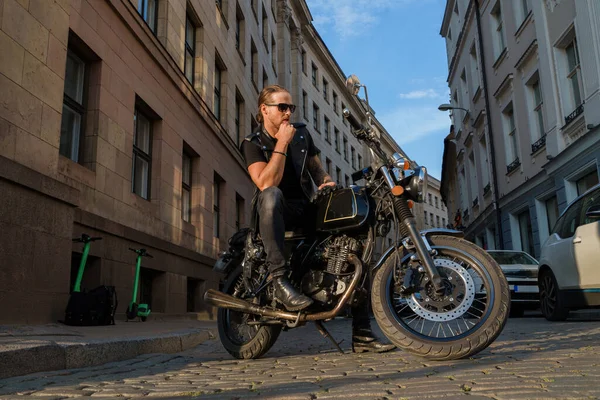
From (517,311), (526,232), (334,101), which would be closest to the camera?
(517,311)

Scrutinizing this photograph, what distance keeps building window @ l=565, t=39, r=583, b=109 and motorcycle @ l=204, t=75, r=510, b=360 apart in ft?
38.4

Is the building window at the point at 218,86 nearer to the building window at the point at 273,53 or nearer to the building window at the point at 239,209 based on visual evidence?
the building window at the point at 239,209

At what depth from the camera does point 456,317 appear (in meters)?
3.34

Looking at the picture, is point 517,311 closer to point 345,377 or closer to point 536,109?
point 536,109

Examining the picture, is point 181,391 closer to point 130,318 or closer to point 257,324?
point 257,324

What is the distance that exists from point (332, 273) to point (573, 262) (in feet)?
16.5

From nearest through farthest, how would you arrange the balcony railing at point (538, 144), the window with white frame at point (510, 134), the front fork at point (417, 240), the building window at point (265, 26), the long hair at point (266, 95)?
the front fork at point (417, 240) < the long hair at point (266, 95) < the balcony railing at point (538, 144) < the window with white frame at point (510, 134) < the building window at point (265, 26)

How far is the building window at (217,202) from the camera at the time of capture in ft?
52.2

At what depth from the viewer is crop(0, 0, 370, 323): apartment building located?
20.4 feet

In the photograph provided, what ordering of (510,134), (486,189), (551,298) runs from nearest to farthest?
1. (551,298)
2. (510,134)
3. (486,189)

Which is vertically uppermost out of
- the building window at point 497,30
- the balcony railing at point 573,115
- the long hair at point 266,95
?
the building window at point 497,30

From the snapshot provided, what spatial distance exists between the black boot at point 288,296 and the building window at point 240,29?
16.9 metres

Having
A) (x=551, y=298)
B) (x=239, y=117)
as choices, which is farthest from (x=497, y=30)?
(x=551, y=298)

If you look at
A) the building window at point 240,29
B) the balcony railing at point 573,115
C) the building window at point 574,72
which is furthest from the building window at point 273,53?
the balcony railing at point 573,115
